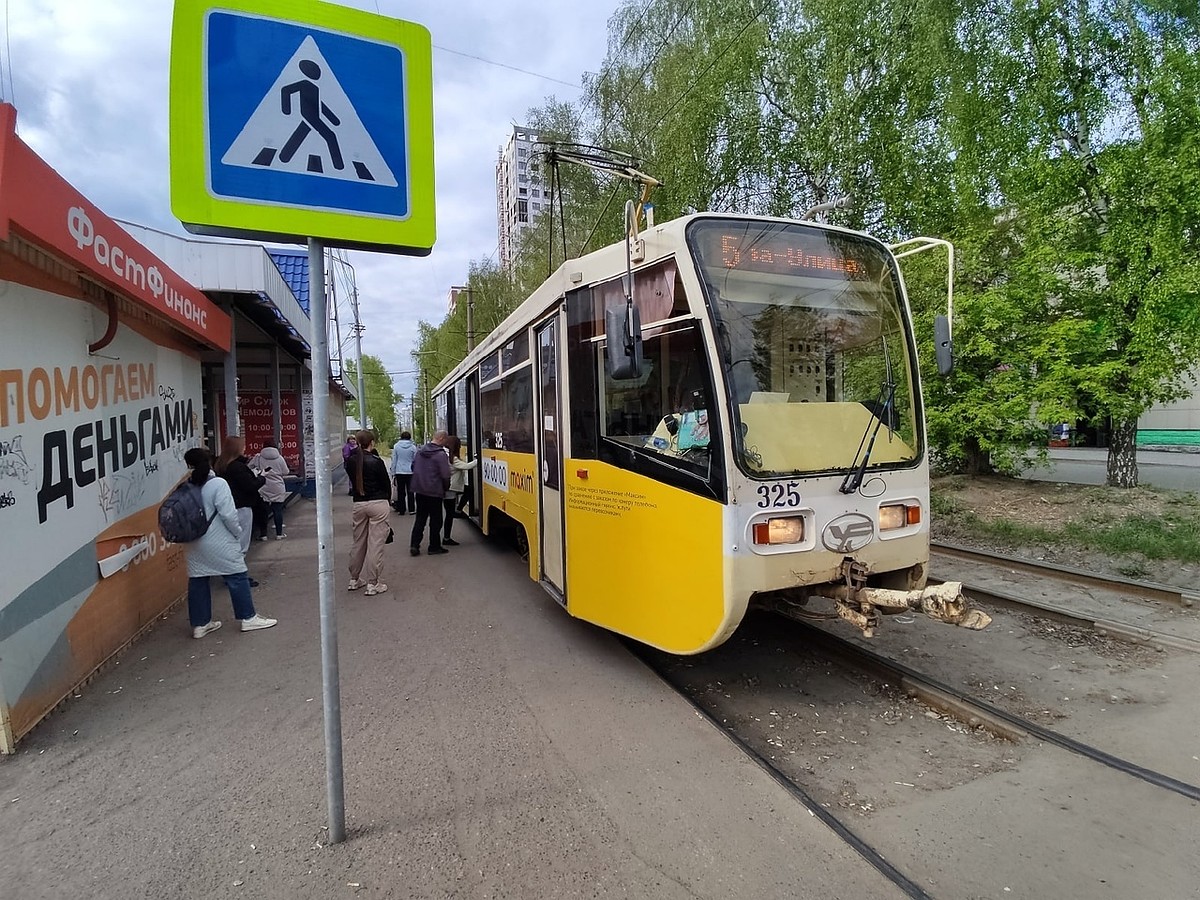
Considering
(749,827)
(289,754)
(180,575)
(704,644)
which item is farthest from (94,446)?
(749,827)

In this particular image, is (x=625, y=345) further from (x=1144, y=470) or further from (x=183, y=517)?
(x=1144, y=470)

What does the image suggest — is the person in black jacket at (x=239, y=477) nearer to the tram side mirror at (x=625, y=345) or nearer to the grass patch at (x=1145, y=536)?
the tram side mirror at (x=625, y=345)

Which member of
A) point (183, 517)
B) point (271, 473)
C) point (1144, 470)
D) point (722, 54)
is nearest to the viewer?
point (183, 517)

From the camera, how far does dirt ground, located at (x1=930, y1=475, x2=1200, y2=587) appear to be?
6.92 metres

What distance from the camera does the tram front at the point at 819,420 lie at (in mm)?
3627

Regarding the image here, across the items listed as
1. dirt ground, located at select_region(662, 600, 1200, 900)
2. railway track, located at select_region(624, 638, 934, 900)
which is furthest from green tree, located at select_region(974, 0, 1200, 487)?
railway track, located at select_region(624, 638, 934, 900)

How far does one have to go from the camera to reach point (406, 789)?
3109 millimetres

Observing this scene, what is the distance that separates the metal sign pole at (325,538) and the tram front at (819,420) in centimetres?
206

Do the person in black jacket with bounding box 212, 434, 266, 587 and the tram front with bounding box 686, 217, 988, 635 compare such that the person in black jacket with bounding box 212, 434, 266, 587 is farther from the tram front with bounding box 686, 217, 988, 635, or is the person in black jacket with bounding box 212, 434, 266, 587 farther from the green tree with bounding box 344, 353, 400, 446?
the green tree with bounding box 344, 353, 400, 446

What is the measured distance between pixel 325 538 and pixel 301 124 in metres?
1.64

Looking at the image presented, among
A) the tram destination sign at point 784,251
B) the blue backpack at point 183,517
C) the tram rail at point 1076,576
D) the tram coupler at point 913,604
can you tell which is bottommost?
the tram rail at point 1076,576

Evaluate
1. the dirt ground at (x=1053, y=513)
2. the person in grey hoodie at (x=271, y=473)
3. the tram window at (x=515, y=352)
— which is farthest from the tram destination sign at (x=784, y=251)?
the person in grey hoodie at (x=271, y=473)

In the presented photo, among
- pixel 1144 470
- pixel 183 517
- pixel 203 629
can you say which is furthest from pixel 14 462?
pixel 1144 470

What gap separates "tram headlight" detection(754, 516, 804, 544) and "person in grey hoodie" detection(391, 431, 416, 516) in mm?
8063
